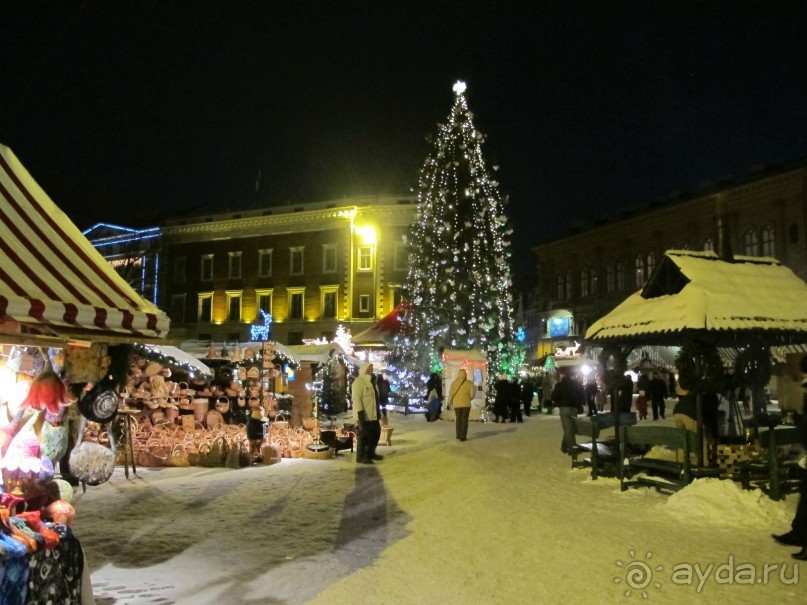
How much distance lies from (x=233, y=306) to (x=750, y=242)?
37651 millimetres

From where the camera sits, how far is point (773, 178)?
1756 inches

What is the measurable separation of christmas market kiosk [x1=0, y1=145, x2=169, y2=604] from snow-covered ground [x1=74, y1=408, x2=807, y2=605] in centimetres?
153

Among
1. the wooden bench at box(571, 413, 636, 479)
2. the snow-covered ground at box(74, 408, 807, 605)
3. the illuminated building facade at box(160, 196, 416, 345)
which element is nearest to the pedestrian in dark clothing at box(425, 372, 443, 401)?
the wooden bench at box(571, 413, 636, 479)

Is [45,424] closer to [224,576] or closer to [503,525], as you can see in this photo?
[224,576]

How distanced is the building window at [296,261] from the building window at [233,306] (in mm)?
5449

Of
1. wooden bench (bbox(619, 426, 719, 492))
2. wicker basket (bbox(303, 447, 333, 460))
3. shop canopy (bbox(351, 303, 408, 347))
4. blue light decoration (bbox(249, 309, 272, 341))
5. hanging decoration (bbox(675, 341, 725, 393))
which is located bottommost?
wicker basket (bbox(303, 447, 333, 460))

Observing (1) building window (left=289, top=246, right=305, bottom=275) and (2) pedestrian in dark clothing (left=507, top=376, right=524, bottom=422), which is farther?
(1) building window (left=289, top=246, right=305, bottom=275)

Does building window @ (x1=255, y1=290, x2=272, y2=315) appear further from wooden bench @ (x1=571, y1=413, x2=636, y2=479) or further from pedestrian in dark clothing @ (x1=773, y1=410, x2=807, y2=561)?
pedestrian in dark clothing @ (x1=773, y1=410, x2=807, y2=561)

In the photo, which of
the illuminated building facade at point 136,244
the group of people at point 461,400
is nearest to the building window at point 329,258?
the illuminated building facade at point 136,244

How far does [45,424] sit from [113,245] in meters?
57.9

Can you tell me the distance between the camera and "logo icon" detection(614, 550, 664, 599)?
239 inches

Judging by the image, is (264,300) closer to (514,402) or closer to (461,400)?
Result: (514,402)

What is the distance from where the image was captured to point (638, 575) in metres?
6.42

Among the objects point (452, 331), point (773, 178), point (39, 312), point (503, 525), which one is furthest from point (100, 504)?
point (773, 178)
